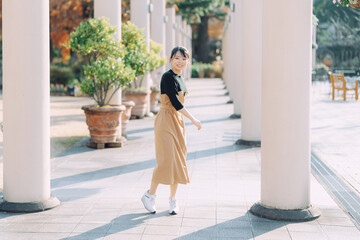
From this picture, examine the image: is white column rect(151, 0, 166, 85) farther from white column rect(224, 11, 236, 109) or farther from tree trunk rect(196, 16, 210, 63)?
tree trunk rect(196, 16, 210, 63)

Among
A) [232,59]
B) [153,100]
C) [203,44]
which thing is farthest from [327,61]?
[153,100]

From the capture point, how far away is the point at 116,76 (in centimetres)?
1017

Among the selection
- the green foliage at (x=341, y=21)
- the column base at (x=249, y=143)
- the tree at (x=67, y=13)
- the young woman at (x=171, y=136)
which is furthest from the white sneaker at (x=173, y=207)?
the green foliage at (x=341, y=21)

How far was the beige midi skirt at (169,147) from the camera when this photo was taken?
5566 mm

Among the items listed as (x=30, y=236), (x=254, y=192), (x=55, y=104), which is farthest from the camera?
(x=55, y=104)

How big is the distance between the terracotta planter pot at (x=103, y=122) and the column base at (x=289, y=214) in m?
5.08

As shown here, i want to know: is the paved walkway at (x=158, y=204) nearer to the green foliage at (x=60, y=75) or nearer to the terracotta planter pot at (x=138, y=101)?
the terracotta planter pot at (x=138, y=101)

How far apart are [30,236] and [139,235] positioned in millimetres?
953

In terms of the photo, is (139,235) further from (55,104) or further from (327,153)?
(55,104)

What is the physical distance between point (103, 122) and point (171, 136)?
4721 millimetres

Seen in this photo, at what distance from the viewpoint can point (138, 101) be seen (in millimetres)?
14938

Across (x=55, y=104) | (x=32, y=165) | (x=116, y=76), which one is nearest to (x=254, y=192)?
(x=32, y=165)

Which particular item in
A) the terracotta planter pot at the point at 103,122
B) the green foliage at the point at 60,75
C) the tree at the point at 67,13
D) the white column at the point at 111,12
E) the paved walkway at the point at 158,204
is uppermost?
the tree at the point at 67,13

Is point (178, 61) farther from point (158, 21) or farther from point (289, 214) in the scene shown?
point (158, 21)
